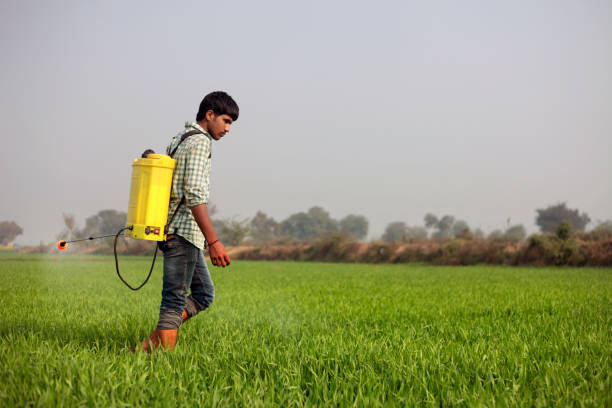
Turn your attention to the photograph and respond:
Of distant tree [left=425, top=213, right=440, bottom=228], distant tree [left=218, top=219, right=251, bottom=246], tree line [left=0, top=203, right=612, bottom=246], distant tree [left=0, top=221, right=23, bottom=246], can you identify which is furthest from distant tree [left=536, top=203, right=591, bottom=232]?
distant tree [left=0, top=221, right=23, bottom=246]

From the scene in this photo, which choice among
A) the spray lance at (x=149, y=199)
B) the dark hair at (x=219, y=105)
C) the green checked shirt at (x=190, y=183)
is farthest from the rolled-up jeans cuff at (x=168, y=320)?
the dark hair at (x=219, y=105)

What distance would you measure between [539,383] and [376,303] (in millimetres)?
4663

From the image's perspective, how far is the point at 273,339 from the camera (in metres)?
4.48

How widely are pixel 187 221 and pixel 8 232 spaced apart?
104 meters

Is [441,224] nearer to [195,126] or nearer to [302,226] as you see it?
[302,226]

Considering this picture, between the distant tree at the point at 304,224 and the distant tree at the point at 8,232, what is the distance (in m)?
59.1

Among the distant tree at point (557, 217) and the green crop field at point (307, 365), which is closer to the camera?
the green crop field at point (307, 365)

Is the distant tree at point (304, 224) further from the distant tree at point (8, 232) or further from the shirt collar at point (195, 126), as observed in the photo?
the shirt collar at point (195, 126)

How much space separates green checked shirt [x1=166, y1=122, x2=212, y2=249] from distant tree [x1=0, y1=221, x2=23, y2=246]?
10120 centimetres

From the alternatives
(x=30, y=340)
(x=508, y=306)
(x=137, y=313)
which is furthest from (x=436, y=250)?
(x=30, y=340)

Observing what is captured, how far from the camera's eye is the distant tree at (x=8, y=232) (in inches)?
3438

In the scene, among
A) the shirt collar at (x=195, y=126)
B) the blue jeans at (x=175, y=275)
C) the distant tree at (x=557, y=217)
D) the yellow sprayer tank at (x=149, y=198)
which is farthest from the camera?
the distant tree at (x=557, y=217)

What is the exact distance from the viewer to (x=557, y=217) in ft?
281

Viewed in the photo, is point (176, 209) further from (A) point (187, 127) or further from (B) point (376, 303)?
(B) point (376, 303)
